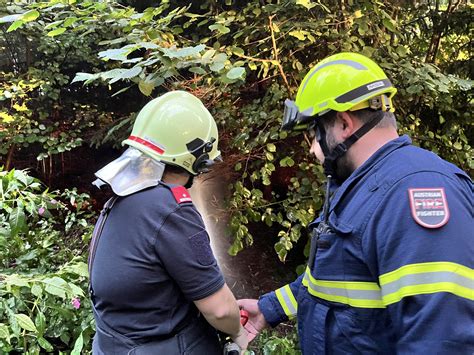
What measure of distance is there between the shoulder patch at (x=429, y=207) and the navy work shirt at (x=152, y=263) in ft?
2.78

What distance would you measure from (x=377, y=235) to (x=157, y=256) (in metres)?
0.86

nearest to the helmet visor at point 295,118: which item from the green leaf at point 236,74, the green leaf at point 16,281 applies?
the green leaf at point 236,74

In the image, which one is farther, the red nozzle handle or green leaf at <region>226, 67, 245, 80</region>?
the red nozzle handle

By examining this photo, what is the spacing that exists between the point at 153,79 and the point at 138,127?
0.44 meters

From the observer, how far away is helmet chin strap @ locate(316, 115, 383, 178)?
141 cm

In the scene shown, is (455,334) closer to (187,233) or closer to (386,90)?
(386,90)

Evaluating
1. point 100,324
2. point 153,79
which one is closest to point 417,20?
point 153,79

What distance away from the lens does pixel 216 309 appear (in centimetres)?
166

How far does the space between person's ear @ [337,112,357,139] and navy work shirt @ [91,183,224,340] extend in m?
0.68

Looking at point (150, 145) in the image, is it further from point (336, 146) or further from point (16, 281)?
point (16, 281)

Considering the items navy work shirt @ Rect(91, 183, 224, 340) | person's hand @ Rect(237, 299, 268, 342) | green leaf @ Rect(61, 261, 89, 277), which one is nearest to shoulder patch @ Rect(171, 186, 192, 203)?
navy work shirt @ Rect(91, 183, 224, 340)

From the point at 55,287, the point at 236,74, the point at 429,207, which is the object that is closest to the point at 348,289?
the point at 429,207

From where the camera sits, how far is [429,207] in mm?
1070

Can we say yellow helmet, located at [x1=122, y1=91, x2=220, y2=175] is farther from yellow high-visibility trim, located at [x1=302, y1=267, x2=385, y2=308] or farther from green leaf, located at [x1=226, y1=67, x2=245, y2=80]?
yellow high-visibility trim, located at [x1=302, y1=267, x2=385, y2=308]
